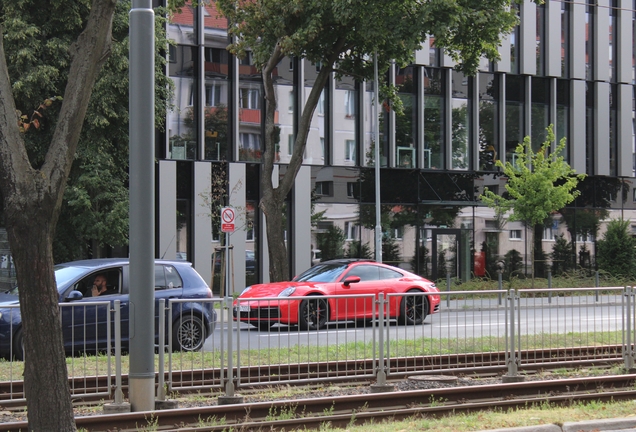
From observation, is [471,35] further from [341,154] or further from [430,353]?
[430,353]

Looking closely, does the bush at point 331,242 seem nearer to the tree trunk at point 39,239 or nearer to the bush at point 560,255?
the bush at point 560,255

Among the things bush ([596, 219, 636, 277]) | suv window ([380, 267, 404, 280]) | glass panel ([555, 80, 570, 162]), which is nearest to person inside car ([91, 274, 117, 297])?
suv window ([380, 267, 404, 280])

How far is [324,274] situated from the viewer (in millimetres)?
19453

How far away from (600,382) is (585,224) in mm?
26837

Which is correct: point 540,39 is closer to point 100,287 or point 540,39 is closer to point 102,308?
point 100,287

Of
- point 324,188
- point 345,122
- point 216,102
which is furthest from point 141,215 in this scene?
point 345,122

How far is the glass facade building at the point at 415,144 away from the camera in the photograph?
29.8 m

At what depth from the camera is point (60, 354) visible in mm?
7207

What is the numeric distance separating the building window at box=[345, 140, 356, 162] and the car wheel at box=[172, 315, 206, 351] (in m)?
21.7

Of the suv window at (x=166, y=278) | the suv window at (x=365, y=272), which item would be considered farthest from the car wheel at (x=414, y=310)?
the suv window at (x=365, y=272)

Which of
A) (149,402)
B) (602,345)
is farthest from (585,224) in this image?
(149,402)

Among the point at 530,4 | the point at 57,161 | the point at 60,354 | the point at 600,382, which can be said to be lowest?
the point at 600,382

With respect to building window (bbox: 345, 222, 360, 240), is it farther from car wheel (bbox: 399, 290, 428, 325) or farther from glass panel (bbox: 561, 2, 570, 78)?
car wheel (bbox: 399, 290, 428, 325)

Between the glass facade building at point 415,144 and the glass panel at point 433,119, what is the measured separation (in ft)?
0.18
